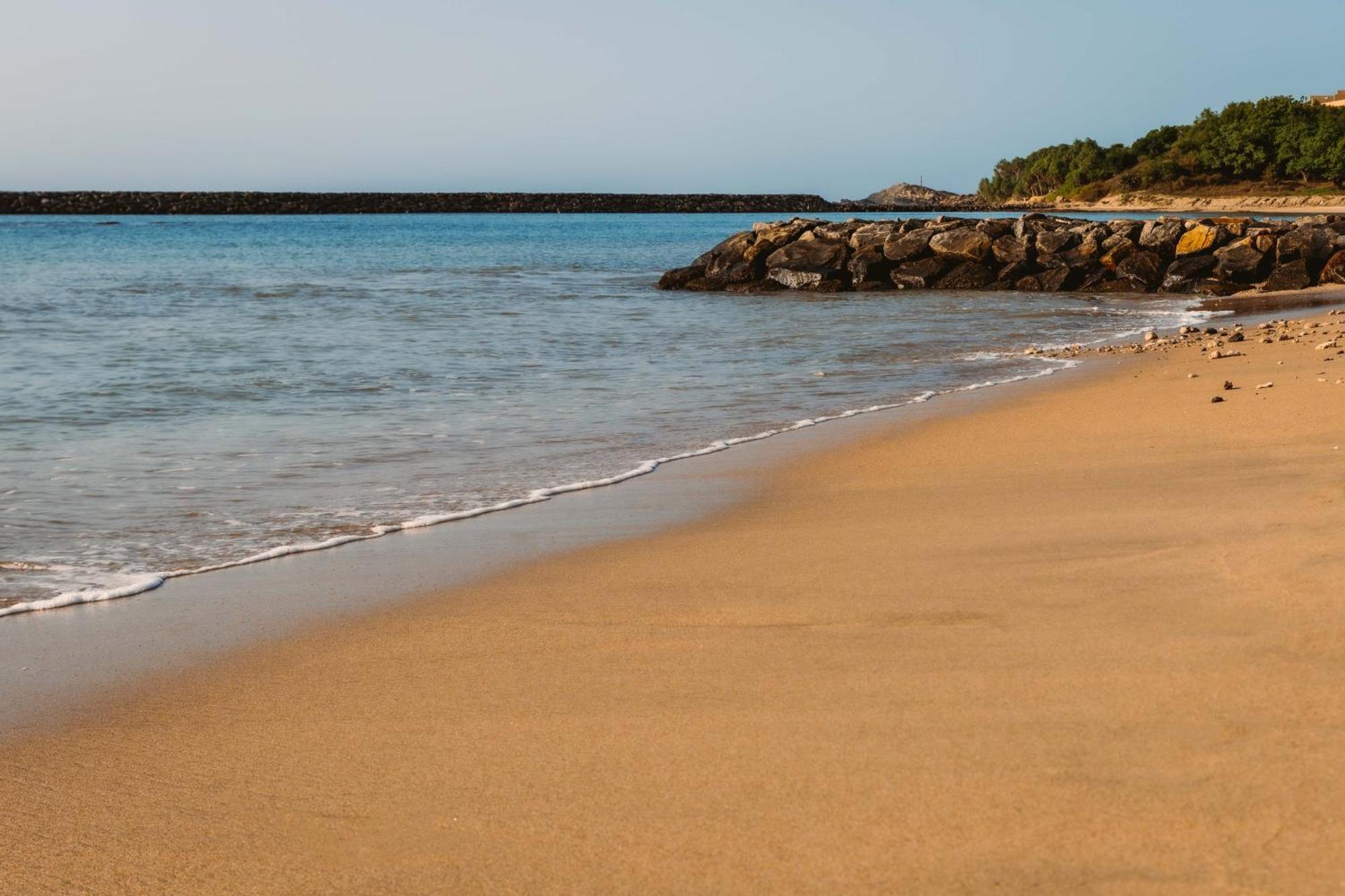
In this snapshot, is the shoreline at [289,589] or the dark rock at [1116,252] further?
the dark rock at [1116,252]

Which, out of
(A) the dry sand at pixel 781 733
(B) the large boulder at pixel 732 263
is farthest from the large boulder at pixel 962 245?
(A) the dry sand at pixel 781 733

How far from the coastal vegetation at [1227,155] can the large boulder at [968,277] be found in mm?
60379

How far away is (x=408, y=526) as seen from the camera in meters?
6.43

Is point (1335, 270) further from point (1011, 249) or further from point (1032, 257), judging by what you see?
point (1011, 249)

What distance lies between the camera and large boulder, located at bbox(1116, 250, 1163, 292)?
79.7ft

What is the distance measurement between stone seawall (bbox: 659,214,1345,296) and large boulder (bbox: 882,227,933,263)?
0.02m

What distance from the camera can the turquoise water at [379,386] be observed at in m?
6.79

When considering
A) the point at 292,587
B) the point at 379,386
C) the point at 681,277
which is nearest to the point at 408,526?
the point at 292,587

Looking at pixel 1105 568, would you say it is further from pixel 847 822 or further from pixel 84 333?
pixel 84 333

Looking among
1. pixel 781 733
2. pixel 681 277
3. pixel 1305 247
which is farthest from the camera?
pixel 681 277

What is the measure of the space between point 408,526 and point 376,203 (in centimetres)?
13288

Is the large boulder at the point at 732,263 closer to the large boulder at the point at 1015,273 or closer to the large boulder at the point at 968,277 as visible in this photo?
the large boulder at the point at 968,277

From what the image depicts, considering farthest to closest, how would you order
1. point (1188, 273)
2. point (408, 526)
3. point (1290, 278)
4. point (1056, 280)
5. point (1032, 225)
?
point (1032, 225) → point (1056, 280) → point (1188, 273) → point (1290, 278) → point (408, 526)

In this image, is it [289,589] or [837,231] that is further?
[837,231]
